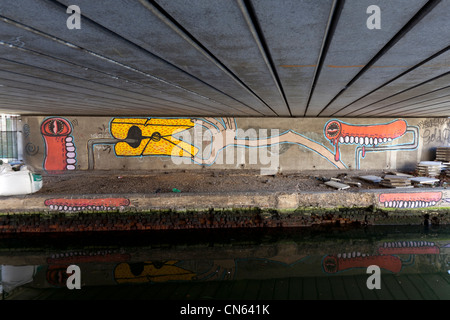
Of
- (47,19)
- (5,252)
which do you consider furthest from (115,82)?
(5,252)

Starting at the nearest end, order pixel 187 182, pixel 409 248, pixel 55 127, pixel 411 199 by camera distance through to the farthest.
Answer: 1. pixel 409 248
2. pixel 411 199
3. pixel 187 182
4. pixel 55 127

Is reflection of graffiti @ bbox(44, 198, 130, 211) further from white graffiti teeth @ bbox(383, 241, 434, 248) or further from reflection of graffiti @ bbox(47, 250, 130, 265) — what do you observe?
white graffiti teeth @ bbox(383, 241, 434, 248)

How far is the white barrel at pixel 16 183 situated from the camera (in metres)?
6.14

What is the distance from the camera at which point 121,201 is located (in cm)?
617

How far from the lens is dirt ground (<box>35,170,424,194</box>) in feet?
22.5

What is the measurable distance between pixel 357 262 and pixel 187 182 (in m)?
5.38

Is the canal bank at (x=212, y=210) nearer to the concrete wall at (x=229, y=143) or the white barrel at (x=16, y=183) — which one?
the white barrel at (x=16, y=183)

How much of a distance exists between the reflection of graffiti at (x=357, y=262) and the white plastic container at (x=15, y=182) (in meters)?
8.22

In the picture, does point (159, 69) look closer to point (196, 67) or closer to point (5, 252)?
point (196, 67)

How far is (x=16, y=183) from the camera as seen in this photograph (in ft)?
20.4

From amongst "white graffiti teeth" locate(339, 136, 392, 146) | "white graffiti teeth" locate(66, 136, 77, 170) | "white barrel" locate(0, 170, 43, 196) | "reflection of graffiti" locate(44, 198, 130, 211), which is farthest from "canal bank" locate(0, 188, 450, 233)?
"white graffiti teeth" locate(66, 136, 77, 170)

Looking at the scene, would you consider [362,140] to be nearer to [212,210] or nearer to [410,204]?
[410,204]

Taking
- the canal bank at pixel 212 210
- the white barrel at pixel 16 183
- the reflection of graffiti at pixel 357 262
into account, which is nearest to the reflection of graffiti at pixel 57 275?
the canal bank at pixel 212 210

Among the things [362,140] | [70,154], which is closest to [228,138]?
[362,140]
